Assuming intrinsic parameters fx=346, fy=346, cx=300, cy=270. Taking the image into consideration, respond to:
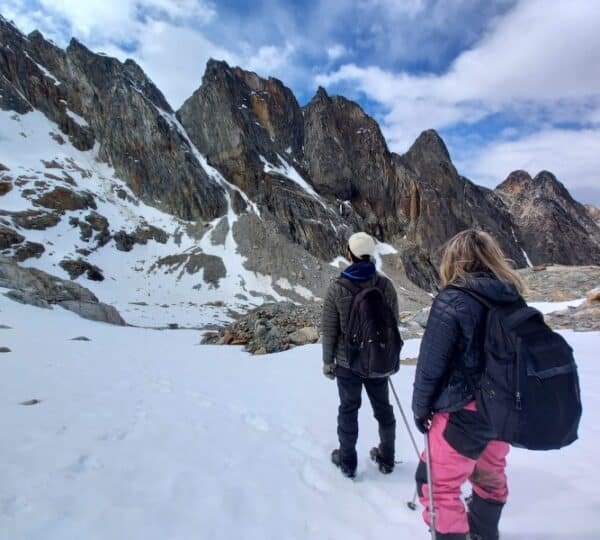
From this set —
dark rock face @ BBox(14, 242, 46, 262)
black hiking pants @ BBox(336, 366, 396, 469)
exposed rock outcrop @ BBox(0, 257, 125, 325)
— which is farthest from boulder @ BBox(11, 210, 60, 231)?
black hiking pants @ BBox(336, 366, 396, 469)

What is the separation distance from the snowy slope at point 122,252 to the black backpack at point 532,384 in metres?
30.0

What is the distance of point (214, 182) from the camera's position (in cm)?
6225

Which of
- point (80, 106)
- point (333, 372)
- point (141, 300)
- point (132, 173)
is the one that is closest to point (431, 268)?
point (141, 300)

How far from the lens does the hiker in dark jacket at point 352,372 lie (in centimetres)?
327

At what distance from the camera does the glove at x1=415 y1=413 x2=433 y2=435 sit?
233 cm

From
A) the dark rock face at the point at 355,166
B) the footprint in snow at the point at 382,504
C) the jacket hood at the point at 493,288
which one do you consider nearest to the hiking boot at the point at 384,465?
the footprint in snow at the point at 382,504

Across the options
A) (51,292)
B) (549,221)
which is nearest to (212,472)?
(51,292)

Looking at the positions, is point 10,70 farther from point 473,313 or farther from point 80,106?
point 473,313

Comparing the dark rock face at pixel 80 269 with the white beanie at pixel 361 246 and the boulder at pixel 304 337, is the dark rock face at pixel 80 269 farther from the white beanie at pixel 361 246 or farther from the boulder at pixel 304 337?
the white beanie at pixel 361 246

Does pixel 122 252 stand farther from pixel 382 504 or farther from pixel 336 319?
pixel 382 504

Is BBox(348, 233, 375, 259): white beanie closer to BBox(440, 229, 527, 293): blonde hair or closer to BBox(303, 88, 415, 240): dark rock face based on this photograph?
BBox(440, 229, 527, 293): blonde hair

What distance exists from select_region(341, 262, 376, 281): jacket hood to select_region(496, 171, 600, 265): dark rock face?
331 ft

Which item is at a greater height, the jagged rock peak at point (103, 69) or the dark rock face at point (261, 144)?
the jagged rock peak at point (103, 69)

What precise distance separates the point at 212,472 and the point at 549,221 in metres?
111
